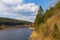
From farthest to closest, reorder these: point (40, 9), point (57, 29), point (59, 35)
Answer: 1. point (40, 9)
2. point (57, 29)
3. point (59, 35)

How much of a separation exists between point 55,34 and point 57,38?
1292 mm

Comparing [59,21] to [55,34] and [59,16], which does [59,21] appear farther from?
[55,34]

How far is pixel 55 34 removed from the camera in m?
25.4

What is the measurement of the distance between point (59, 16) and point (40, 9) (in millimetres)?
78016

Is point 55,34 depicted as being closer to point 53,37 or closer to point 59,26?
point 53,37

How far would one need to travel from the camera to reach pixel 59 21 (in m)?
30.5

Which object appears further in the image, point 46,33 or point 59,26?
point 46,33

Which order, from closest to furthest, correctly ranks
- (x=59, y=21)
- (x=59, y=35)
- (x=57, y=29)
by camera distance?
1. (x=59, y=35)
2. (x=57, y=29)
3. (x=59, y=21)

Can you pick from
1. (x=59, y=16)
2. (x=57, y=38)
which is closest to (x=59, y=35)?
(x=57, y=38)

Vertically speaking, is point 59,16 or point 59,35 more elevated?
point 59,16

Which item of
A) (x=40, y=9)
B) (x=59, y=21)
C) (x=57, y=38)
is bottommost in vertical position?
(x=57, y=38)

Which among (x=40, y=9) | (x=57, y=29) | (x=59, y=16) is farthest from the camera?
(x=40, y=9)

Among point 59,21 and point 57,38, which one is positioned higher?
point 59,21

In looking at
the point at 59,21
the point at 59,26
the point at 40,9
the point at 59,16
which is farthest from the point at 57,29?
the point at 40,9
